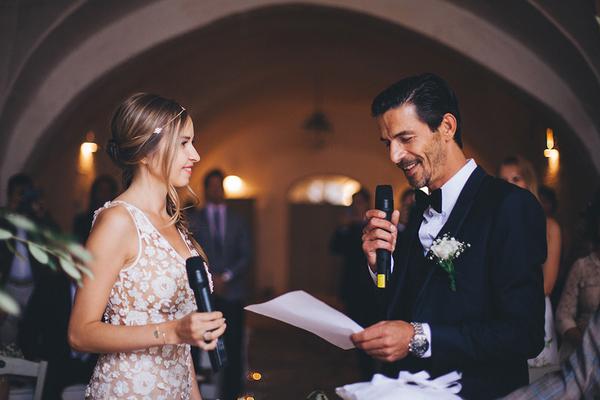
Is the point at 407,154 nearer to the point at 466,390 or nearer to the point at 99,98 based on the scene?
the point at 466,390

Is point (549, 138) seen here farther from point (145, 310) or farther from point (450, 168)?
point (145, 310)

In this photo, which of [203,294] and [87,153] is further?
[87,153]

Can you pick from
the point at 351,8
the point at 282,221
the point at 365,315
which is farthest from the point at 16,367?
the point at 282,221

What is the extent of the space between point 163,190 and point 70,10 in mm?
4199

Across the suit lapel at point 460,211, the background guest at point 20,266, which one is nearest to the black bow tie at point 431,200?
the suit lapel at point 460,211

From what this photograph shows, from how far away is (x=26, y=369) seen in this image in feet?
11.8

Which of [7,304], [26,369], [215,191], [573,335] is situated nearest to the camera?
[7,304]

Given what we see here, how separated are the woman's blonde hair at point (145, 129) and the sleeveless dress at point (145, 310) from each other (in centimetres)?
18

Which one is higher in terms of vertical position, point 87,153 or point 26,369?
point 87,153

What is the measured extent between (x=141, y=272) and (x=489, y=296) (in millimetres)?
1134

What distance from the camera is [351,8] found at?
21.3 ft

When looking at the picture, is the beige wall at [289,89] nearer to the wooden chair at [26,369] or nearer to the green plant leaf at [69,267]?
the wooden chair at [26,369]

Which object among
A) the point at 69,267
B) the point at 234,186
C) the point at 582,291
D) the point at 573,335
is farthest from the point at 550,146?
the point at 234,186

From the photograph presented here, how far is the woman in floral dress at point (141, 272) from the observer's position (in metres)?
2.19
